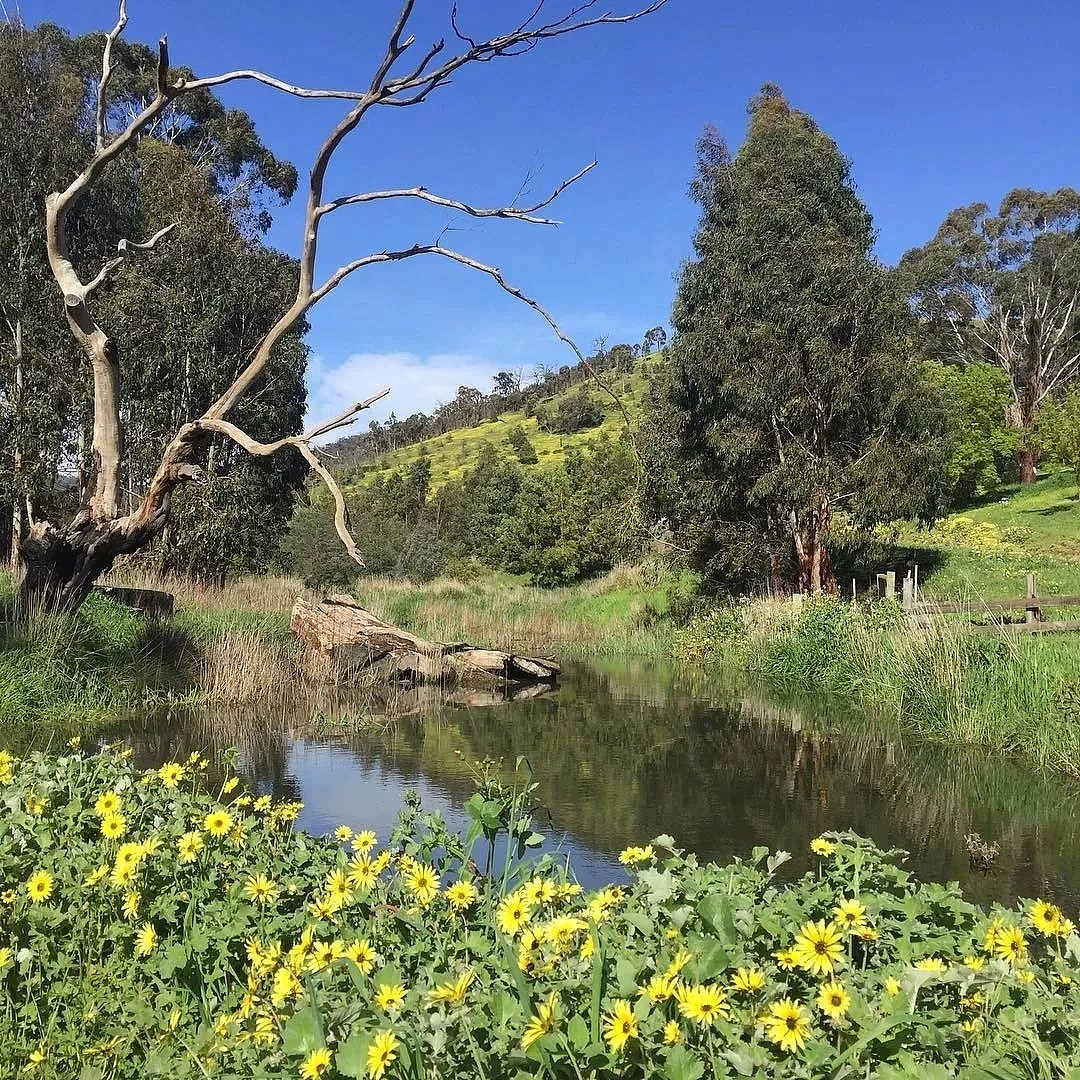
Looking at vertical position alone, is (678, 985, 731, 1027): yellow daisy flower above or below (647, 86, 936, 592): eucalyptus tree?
below

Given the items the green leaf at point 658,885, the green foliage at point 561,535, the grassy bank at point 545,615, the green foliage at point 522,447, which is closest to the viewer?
the green leaf at point 658,885

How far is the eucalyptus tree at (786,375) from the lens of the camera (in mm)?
18188

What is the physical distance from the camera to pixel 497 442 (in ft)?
227

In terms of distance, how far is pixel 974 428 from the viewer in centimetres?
3753

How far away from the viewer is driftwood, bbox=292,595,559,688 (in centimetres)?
1499

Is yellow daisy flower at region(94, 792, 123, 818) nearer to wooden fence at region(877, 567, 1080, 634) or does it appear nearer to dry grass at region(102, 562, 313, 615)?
wooden fence at region(877, 567, 1080, 634)

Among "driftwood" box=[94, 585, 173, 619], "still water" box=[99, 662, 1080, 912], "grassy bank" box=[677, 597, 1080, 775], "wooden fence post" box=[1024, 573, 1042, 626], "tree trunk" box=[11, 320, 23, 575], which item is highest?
"tree trunk" box=[11, 320, 23, 575]

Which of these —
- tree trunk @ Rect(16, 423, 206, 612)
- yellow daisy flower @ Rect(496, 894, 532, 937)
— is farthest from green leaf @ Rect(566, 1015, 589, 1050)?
tree trunk @ Rect(16, 423, 206, 612)

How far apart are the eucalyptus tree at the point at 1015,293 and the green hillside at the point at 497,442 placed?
17128mm

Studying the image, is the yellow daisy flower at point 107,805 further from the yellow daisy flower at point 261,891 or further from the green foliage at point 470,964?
the yellow daisy flower at point 261,891

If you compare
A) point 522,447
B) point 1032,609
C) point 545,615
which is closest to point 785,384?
point 1032,609

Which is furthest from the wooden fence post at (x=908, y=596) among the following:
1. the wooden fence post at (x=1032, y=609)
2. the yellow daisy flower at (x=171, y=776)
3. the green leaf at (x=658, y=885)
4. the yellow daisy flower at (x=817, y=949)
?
the yellow daisy flower at (x=817, y=949)

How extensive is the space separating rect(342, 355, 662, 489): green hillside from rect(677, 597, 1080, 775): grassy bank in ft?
131

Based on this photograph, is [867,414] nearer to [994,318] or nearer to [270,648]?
[270,648]
